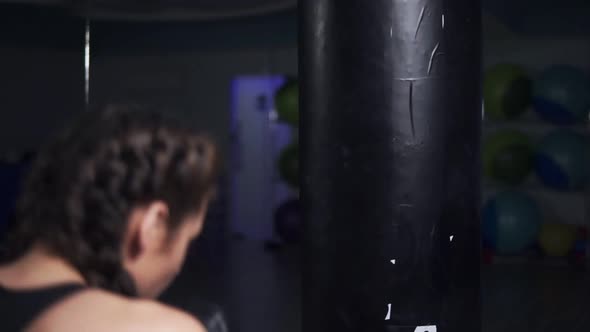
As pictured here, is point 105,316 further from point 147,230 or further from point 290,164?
point 290,164

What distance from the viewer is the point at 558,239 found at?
16.9ft

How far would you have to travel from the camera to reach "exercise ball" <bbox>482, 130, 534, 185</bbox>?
514 cm

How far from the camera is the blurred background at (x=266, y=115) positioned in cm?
466

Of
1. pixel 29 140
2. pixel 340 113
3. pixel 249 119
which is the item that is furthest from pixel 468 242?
pixel 29 140

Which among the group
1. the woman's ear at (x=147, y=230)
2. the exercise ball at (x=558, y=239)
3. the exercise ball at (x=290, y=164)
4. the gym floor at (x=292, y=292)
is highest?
the woman's ear at (x=147, y=230)

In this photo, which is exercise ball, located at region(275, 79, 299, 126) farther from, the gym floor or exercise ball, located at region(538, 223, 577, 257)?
exercise ball, located at region(538, 223, 577, 257)

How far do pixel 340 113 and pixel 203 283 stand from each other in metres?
3.54

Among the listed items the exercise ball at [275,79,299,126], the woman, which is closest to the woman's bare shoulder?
the woman

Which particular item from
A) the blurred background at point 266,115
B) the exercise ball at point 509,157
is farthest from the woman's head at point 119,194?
the exercise ball at point 509,157

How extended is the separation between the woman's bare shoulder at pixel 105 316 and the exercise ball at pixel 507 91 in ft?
15.4

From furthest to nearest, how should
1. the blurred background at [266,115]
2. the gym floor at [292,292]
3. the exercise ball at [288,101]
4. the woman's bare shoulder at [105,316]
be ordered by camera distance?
the exercise ball at [288,101] → the blurred background at [266,115] → the gym floor at [292,292] → the woman's bare shoulder at [105,316]

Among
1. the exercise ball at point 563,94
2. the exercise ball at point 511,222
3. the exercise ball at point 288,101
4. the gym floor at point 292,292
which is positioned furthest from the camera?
the exercise ball at point 288,101

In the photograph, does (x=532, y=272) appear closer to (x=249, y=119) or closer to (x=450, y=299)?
(x=249, y=119)

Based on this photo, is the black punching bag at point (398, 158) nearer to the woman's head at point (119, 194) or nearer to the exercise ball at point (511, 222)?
the woman's head at point (119, 194)
